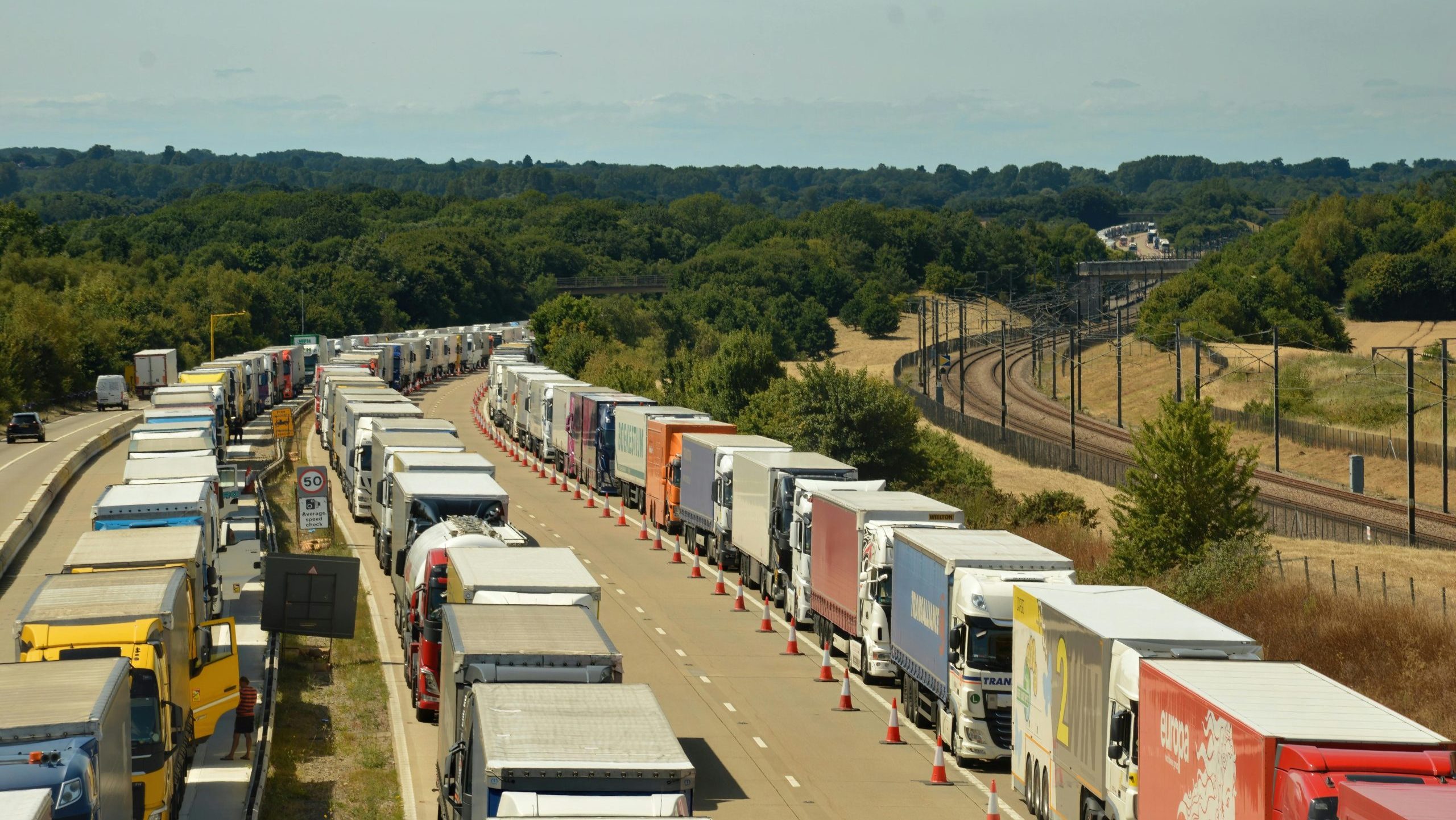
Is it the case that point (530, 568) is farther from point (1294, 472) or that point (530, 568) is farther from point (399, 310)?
point (399, 310)

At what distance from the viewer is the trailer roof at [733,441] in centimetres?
3853

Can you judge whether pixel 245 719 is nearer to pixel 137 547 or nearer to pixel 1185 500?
pixel 137 547

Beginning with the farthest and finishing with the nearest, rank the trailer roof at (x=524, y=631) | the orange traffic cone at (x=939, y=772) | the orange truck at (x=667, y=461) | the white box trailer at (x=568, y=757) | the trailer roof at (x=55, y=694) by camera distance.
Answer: the orange truck at (x=667, y=461), the orange traffic cone at (x=939, y=772), the trailer roof at (x=524, y=631), the trailer roof at (x=55, y=694), the white box trailer at (x=568, y=757)

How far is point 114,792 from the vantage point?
571 inches

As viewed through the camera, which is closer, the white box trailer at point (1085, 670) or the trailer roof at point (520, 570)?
the white box trailer at point (1085, 670)

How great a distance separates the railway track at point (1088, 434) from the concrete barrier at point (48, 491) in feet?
108

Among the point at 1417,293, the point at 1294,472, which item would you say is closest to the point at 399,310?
the point at 1417,293

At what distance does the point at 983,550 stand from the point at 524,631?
7436mm

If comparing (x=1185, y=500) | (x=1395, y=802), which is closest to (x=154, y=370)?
(x=1185, y=500)

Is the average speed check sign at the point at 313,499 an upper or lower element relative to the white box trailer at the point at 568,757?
lower

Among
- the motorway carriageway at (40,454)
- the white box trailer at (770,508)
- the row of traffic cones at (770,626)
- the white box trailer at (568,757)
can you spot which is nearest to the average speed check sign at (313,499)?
the motorway carriageway at (40,454)

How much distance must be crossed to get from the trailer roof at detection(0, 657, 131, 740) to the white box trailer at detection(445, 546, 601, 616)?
6.04 m

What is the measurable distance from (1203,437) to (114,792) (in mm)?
25947

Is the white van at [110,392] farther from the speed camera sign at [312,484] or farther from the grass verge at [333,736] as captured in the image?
the grass verge at [333,736]
